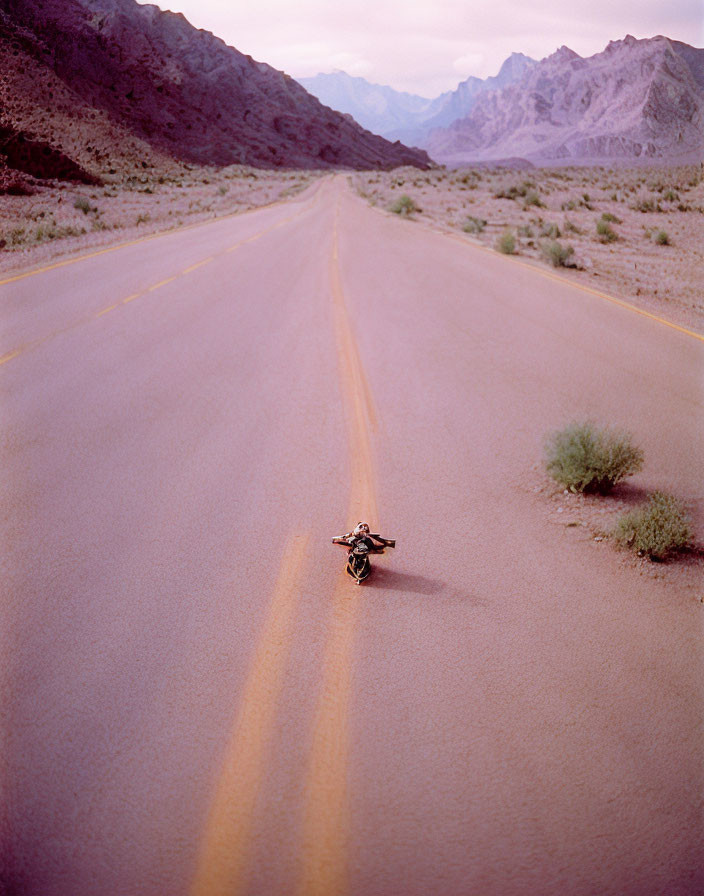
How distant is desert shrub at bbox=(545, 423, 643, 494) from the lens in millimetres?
5770

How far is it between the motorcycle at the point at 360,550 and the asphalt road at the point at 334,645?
0.11 meters

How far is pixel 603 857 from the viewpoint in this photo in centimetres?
273

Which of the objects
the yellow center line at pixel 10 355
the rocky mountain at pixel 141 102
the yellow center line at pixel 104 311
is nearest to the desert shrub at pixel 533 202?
the yellow center line at pixel 104 311

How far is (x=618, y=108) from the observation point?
156000 mm

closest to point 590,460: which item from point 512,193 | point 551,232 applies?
point 551,232

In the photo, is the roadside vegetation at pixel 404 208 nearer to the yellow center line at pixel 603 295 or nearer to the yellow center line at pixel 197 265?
the yellow center line at pixel 603 295

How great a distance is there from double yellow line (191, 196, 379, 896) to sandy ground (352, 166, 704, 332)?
929 centimetres

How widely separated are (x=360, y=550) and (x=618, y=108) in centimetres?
18093

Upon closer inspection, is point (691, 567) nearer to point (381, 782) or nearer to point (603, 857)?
point (603, 857)

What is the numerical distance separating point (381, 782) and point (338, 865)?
43cm

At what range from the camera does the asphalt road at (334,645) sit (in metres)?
2.77

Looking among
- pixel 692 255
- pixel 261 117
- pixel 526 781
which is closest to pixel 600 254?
pixel 692 255

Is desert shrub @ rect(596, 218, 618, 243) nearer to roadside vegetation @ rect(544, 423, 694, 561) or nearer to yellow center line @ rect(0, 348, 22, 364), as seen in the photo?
roadside vegetation @ rect(544, 423, 694, 561)

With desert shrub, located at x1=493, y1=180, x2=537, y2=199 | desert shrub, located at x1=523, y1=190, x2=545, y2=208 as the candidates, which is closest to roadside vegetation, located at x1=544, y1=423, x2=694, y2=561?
desert shrub, located at x1=523, y1=190, x2=545, y2=208
